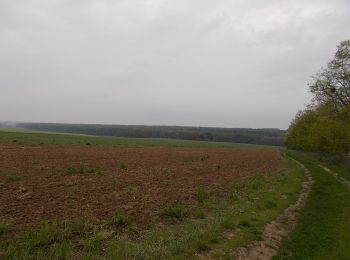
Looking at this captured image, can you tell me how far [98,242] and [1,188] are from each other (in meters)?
7.04

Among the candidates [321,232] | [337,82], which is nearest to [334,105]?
[337,82]

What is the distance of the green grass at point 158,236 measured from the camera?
7227 mm

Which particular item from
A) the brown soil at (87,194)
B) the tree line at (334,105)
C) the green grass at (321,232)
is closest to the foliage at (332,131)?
the tree line at (334,105)

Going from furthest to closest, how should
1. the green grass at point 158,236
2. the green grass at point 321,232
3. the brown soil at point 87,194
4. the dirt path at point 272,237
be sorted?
the brown soil at point 87,194, the green grass at point 321,232, the dirt path at point 272,237, the green grass at point 158,236

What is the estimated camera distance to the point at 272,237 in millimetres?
9664

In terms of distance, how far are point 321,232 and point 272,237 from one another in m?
1.62

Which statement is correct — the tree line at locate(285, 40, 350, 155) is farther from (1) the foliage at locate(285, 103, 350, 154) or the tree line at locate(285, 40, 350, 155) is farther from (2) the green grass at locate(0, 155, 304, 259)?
(2) the green grass at locate(0, 155, 304, 259)

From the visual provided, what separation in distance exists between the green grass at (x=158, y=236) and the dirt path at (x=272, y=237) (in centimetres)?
24

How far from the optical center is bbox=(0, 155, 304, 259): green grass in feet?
23.7

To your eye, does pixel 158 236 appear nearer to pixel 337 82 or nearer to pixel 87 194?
pixel 87 194

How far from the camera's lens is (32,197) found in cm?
1169

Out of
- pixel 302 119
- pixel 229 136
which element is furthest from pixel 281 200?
pixel 229 136

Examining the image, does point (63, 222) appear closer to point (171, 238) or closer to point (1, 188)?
point (171, 238)

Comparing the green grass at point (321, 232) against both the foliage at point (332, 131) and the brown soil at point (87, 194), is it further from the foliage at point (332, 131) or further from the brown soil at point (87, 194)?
the foliage at point (332, 131)
